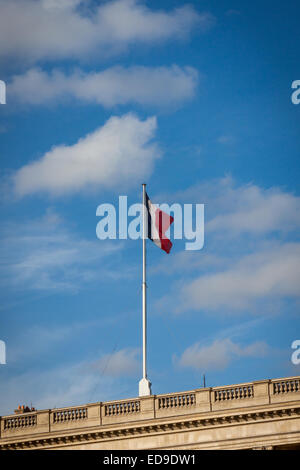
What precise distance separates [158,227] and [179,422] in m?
12.3

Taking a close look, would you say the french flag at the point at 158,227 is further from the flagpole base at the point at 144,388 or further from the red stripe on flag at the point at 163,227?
the flagpole base at the point at 144,388

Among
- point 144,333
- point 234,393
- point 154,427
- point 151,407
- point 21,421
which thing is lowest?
point 154,427

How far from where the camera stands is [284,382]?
62188 millimetres

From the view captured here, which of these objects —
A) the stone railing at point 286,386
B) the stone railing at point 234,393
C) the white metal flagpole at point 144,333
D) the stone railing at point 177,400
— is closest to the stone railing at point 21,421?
the white metal flagpole at point 144,333

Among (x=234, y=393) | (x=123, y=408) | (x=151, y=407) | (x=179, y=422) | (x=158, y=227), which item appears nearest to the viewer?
(x=234, y=393)

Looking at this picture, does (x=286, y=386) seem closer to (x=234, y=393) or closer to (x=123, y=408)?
(x=234, y=393)

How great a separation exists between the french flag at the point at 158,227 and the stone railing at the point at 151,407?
9.68 meters

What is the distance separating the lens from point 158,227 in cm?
7069

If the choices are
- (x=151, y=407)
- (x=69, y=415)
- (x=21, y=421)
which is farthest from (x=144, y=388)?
(x=21, y=421)

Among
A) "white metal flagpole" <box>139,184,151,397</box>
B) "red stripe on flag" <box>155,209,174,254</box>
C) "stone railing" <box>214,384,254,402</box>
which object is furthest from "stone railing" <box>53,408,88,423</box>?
"red stripe on flag" <box>155,209,174,254</box>

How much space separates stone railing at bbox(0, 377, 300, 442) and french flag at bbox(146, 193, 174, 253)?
31.8 feet
